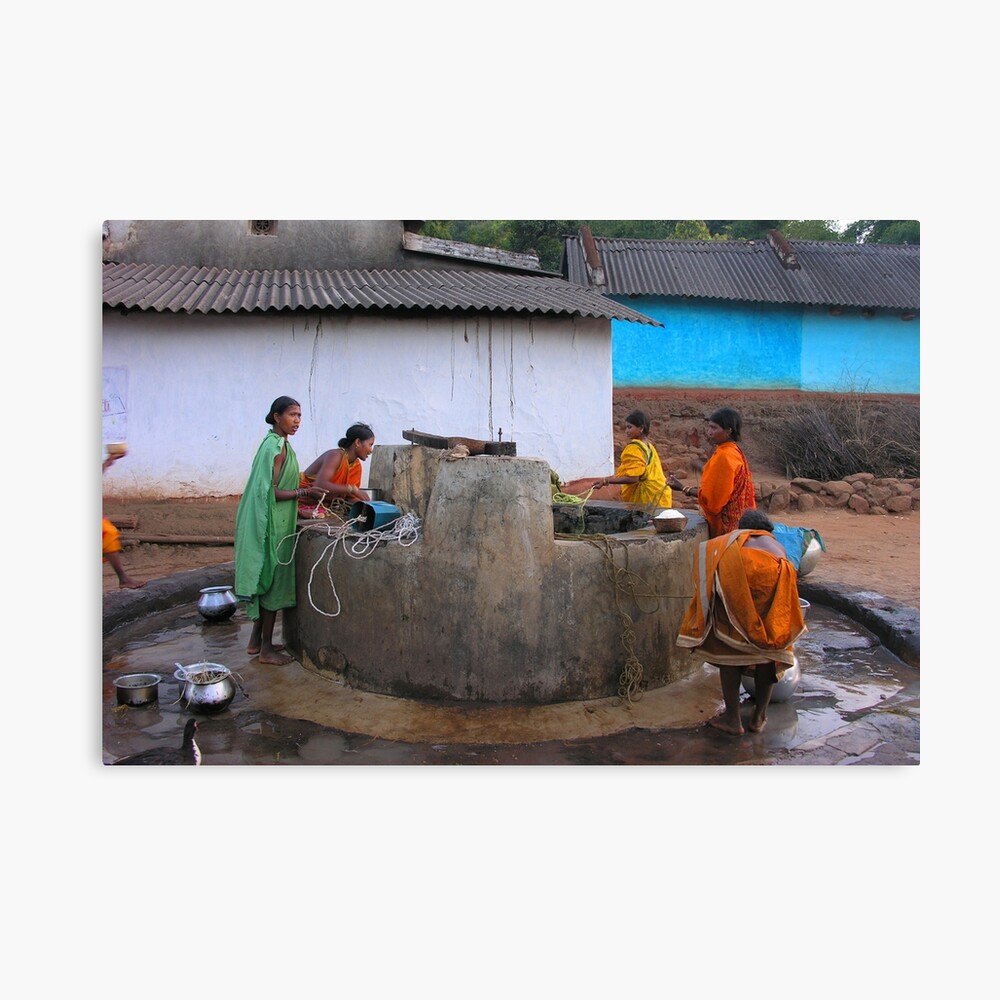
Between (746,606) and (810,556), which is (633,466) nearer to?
(810,556)

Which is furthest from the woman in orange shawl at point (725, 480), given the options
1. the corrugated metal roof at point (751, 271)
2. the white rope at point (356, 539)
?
the corrugated metal roof at point (751, 271)

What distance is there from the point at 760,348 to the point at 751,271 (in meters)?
1.26

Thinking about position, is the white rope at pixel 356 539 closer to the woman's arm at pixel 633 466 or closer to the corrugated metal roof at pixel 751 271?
the woman's arm at pixel 633 466

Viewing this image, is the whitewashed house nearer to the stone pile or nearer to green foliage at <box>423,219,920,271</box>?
the stone pile

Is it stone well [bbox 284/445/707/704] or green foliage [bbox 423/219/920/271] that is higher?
green foliage [bbox 423/219/920/271]

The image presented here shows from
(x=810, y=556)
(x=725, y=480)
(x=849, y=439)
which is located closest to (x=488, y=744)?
(x=725, y=480)

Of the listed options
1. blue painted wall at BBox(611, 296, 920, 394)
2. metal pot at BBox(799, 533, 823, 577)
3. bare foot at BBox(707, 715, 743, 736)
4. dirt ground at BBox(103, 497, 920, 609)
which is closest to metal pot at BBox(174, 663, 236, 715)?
bare foot at BBox(707, 715, 743, 736)

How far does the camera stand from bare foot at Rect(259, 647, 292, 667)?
16.4ft

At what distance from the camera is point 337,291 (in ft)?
26.9

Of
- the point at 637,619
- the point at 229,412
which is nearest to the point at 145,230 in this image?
the point at 229,412

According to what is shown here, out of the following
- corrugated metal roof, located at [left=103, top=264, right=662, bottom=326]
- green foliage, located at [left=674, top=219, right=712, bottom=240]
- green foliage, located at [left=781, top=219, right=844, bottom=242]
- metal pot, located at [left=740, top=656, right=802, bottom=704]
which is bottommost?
metal pot, located at [left=740, top=656, right=802, bottom=704]

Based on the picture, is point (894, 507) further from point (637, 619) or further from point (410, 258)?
point (637, 619)

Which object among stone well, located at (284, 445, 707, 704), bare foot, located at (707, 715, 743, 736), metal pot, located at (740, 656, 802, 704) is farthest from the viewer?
metal pot, located at (740, 656, 802, 704)

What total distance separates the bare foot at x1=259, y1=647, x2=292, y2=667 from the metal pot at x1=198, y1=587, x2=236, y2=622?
3.05 feet
